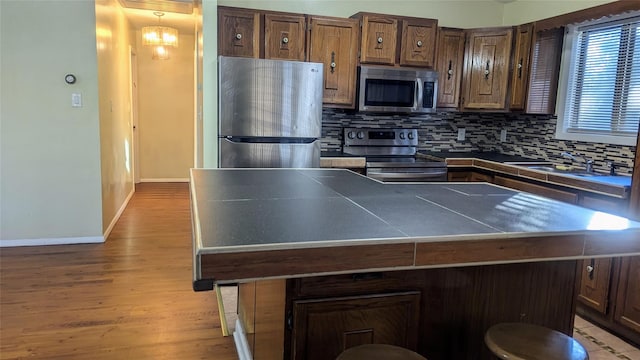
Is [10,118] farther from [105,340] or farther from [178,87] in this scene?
[178,87]

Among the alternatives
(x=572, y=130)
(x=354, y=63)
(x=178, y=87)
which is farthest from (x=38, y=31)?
(x=572, y=130)

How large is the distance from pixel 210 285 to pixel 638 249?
1335mm

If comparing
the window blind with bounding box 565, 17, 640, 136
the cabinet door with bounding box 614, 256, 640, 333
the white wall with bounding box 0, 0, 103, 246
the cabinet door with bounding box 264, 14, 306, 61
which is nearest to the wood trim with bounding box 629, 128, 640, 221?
the cabinet door with bounding box 614, 256, 640, 333

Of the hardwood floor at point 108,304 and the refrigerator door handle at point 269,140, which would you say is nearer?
the hardwood floor at point 108,304

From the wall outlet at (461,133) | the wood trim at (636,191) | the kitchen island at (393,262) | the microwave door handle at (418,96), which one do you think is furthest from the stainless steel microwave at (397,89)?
the kitchen island at (393,262)

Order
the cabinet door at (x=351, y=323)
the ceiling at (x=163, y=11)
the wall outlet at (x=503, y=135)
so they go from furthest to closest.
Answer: the ceiling at (x=163, y=11) → the wall outlet at (x=503, y=135) → the cabinet door at (x=351, y=323)

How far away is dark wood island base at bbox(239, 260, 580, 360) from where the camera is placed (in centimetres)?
141

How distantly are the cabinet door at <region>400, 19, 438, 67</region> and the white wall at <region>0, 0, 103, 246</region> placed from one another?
2.64 meters

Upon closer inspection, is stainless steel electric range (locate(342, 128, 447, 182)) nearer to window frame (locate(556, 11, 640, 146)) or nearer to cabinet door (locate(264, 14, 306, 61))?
cabinet door (locate(264, 14, 306, 61))

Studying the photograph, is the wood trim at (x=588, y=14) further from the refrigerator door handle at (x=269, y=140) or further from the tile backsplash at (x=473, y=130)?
the refrigerator door handle at (x=269, y=140)

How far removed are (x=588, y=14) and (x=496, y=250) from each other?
2878 mm

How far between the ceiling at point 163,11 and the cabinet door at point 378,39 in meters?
2.07

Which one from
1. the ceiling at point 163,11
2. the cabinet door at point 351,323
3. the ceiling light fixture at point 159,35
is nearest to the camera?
the cabinet door at point 351,323

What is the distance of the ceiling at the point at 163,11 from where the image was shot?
507 centimetres
